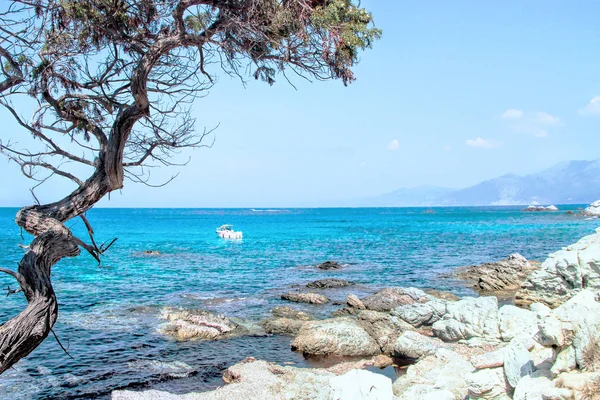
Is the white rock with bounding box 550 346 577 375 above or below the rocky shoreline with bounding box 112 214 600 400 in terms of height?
above

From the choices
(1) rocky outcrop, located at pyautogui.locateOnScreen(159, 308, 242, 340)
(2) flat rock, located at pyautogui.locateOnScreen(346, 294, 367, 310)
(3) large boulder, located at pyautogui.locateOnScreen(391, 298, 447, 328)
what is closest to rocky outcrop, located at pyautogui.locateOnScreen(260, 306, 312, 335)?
(1) rocky outcrop, located at pyautogui.locateOnScreen(159, 308, 242, 340)

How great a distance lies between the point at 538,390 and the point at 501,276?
18628 mm

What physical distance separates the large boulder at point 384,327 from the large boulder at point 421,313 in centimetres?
38

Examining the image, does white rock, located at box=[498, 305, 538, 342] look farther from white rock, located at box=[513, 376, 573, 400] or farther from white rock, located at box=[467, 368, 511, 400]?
white rock, located at box=[513, 376, 573, 400]

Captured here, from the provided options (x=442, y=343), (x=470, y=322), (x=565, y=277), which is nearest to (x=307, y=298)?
(x=442, y=343)

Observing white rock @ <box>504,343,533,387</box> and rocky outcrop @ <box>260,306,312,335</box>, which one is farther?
rocky outcrop @ <box>260,306,312,335</box>

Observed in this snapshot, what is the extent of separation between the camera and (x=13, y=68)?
23.1 feet

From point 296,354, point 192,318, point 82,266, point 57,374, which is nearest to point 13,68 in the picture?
point 57,374

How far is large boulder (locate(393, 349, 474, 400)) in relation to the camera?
8920mm

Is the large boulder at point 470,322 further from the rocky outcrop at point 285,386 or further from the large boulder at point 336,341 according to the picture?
the rocky outcrop at point 285,386

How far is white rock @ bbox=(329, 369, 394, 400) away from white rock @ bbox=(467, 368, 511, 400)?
4.40ft

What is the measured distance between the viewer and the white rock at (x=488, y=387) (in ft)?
26.2

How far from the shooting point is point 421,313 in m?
16.3

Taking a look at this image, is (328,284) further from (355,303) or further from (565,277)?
(565,277)
